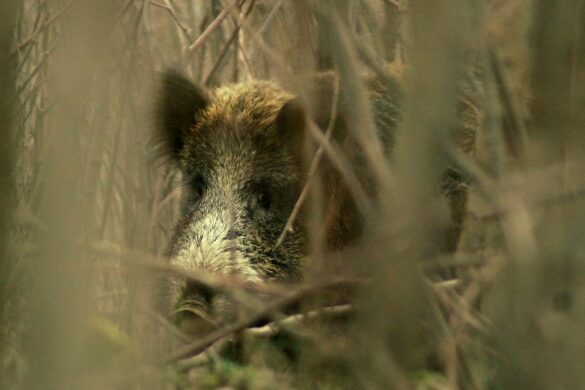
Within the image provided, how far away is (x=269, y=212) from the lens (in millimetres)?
4812

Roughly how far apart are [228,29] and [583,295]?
15.4 ft

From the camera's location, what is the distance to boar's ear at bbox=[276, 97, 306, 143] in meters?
4.72

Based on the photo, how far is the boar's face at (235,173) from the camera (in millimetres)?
4629

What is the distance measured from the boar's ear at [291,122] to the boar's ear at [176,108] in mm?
502

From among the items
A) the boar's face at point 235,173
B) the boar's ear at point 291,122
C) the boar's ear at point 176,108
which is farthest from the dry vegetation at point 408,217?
the boar's ear at point 176,108

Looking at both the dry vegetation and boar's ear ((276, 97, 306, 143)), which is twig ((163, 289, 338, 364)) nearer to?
the dry vegetation

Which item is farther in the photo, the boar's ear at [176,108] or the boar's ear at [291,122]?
the boar's ear at [176,108]

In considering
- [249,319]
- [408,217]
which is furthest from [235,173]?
[408,217]

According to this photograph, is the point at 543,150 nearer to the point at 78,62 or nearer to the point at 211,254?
the point at 78,62

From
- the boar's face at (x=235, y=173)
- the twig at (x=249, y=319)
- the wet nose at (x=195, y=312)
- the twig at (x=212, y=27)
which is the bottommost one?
the wet nose at (x=195, y=312)

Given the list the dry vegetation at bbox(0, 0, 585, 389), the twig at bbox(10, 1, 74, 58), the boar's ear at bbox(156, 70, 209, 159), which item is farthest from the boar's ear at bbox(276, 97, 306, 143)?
the dry vegetation at bbox(0, 0, 585, 389)

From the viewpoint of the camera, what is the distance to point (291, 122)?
4.80 meters

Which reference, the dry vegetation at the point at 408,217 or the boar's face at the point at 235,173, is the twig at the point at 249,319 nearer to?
the dry vegetation at the point at 408,217

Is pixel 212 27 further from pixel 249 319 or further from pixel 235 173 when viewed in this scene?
pixel 249 319
